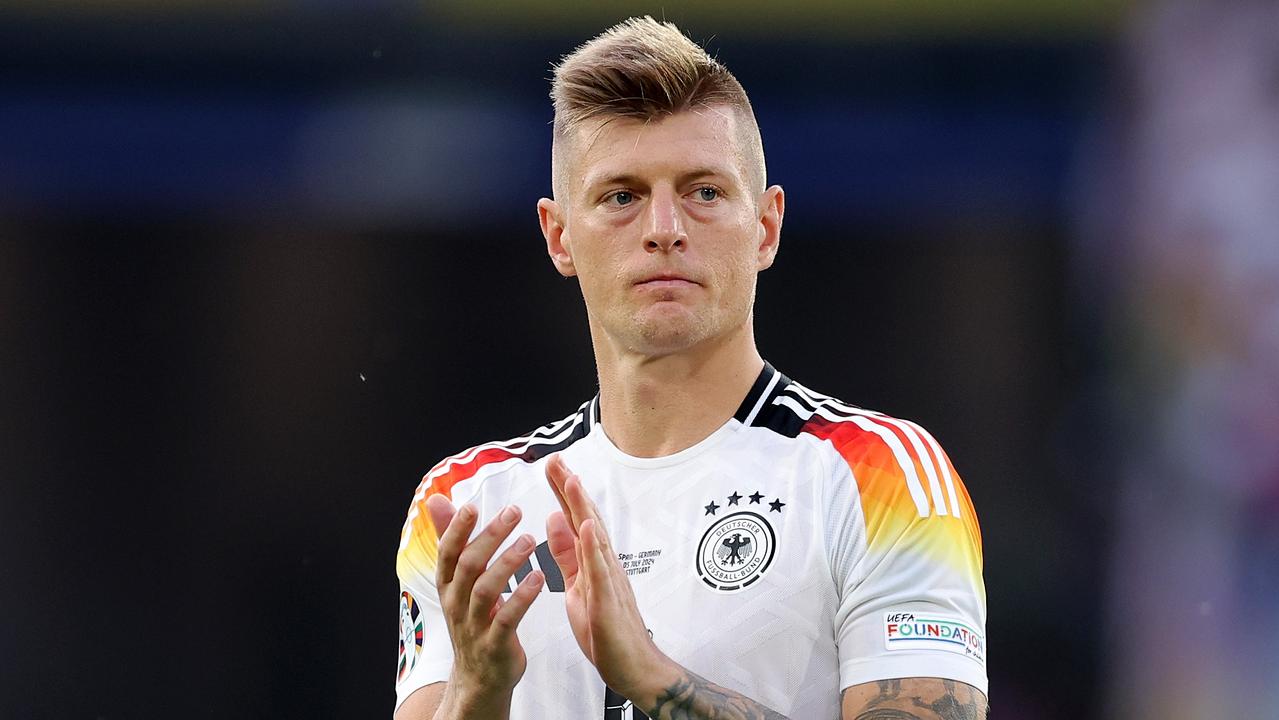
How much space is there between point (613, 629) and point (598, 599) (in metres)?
0.06

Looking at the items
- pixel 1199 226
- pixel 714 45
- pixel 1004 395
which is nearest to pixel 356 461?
pixel 714 45

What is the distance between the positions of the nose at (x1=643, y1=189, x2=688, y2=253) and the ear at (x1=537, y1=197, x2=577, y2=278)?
33 centimetres

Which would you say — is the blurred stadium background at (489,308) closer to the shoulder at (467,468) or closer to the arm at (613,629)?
the shoulder at (467,468)

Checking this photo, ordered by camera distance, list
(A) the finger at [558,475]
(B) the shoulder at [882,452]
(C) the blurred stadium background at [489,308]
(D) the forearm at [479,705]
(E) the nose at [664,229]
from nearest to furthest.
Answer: (A) the finger at [558,475]
(D) the forearm at [479,705]
(B) the shoulder at [882,452]
(E) the nose at [664,229]
(C) the blurred stadium background at [489,308]

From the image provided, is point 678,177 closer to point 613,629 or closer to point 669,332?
point 669,332

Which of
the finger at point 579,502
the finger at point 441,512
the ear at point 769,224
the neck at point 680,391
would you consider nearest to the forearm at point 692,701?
the finger at point 579,502

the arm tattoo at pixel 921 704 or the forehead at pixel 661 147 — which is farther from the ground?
the forehead at pixel 661 147

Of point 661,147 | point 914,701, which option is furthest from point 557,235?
point 914,701

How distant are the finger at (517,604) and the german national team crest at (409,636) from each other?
744mm

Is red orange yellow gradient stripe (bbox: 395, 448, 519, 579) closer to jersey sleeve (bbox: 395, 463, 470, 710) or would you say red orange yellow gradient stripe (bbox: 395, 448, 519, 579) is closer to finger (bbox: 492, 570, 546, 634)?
jersey sleeve (bbox: 395, 463, 470, 710)

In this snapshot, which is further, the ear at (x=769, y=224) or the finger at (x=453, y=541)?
the ear at (x=769, y=224)

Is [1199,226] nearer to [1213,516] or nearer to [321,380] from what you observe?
Result: [1213,516]

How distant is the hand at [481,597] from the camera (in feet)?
8.57

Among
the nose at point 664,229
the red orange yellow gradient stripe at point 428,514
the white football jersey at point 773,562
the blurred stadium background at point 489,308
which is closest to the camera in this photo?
the white football jersey at point 773,562
